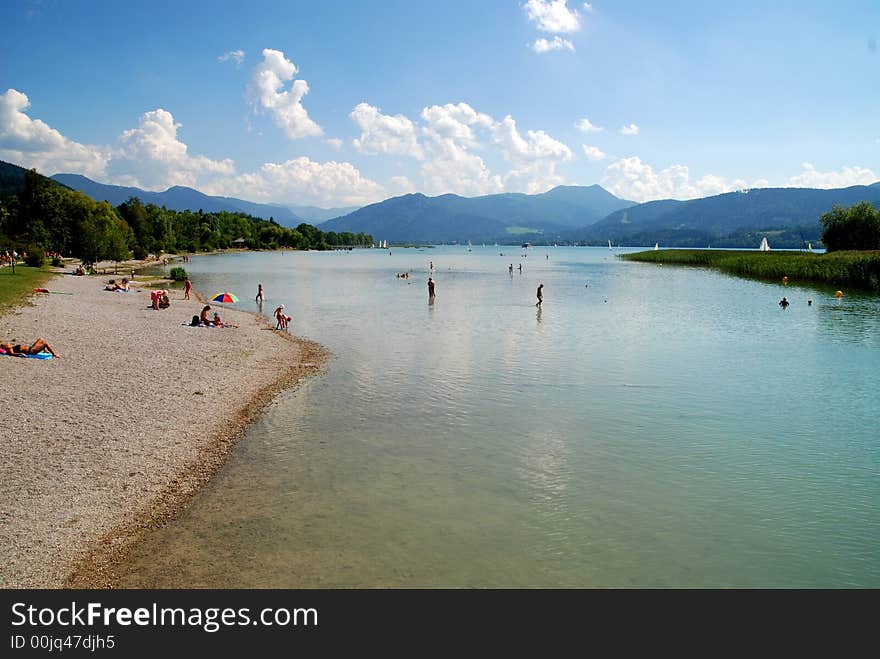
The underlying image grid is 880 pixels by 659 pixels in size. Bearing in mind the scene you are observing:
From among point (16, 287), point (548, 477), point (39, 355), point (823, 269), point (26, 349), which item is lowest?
point (548, 477)

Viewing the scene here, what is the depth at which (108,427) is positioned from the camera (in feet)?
55.2

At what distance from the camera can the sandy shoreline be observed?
1120 cm

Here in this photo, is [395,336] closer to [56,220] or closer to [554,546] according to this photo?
[554,546]

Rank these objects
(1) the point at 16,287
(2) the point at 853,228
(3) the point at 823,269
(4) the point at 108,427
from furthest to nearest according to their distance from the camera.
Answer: (2) the point at 853,228 < (3) the point at 823,269 < (1) the point at 16,287 < (4) the point at 108,427

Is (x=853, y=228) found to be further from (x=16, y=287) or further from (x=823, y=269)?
(x=16, y=287)

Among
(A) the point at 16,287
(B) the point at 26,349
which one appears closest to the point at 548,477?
(B) the point at 26,349

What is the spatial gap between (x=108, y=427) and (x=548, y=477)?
12.7 metres

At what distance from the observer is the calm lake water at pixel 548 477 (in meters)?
11.7
